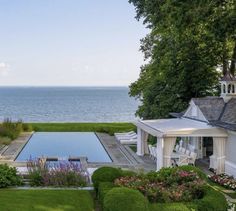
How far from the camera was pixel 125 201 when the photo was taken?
10875mm

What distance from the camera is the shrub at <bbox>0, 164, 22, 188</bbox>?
15.7 m

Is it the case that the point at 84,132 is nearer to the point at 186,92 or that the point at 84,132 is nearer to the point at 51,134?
the point at 51,134

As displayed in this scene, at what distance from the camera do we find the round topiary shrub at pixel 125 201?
1076 cm

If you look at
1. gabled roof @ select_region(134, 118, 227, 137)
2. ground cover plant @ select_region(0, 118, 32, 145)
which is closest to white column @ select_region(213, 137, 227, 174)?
gabled roof @ select_region(134, 118, 227, 137)

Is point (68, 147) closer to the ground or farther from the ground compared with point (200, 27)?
closer to the ground

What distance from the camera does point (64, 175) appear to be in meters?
16.2

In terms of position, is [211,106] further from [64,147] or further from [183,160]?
[64,147]

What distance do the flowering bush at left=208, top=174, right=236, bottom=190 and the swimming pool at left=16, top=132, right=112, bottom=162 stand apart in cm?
731

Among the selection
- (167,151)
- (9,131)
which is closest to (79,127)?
(9,131)

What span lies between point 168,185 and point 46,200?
3893mm

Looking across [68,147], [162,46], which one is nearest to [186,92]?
[162,46]

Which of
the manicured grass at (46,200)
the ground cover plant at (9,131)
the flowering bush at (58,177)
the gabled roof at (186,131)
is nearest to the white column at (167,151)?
the gabled roof at (186,131)

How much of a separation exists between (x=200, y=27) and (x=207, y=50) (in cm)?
171

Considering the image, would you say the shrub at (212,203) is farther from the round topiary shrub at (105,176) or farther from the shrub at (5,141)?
the shrub at (5,141)
